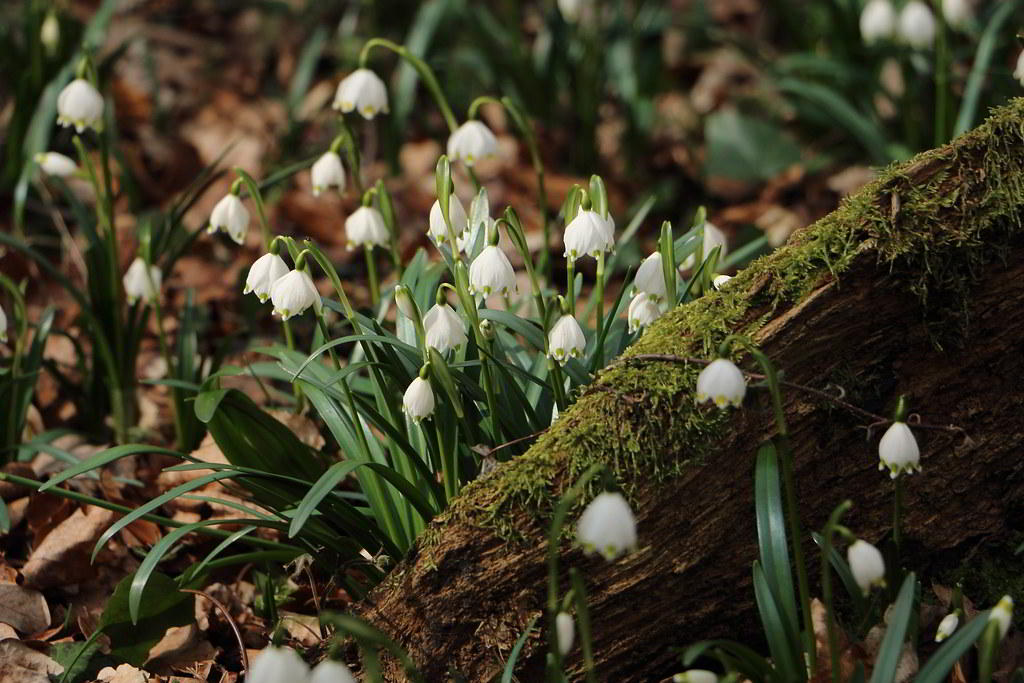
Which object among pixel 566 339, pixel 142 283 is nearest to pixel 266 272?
pixel 566 339

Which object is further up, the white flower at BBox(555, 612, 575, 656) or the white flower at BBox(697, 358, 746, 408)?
the white flower at BBox(697, 358, 746, 408)

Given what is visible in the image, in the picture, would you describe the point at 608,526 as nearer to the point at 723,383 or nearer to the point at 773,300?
the point at 723,383

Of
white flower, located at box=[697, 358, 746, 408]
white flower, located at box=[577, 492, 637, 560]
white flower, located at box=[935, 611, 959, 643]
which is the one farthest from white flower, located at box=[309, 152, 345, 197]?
white flower, located at box=[935, 611, 959, 643]

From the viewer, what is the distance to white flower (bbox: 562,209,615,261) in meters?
2.17

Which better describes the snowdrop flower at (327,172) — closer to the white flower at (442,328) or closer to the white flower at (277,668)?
the white flower at (442,328)

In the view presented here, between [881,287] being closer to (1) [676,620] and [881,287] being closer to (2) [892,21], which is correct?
(1) [676,620]

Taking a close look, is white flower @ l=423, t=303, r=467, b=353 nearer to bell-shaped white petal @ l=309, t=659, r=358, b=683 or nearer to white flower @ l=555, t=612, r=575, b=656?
white flower @ l=555, t=612, r=575, b=656

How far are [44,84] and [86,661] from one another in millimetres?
2692

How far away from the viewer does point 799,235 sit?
2.20 m

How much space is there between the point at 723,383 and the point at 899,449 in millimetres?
369

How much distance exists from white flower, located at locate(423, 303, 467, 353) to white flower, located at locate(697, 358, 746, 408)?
570 millimetres

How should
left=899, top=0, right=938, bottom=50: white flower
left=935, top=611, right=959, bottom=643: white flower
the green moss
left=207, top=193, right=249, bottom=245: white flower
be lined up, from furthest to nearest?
left=899, top=0, right=938, bottom=50: white flower, left=207, top=193, right=249, bottom=245: white flower, the green moss, left=935, top=611, right=959, bottom=643: white flower

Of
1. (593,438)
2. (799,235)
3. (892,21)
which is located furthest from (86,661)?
(892,21)

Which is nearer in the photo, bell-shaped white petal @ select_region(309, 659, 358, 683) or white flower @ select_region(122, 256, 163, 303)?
bell-shaped white petal @ select_region(309, 659, 358, 683)
